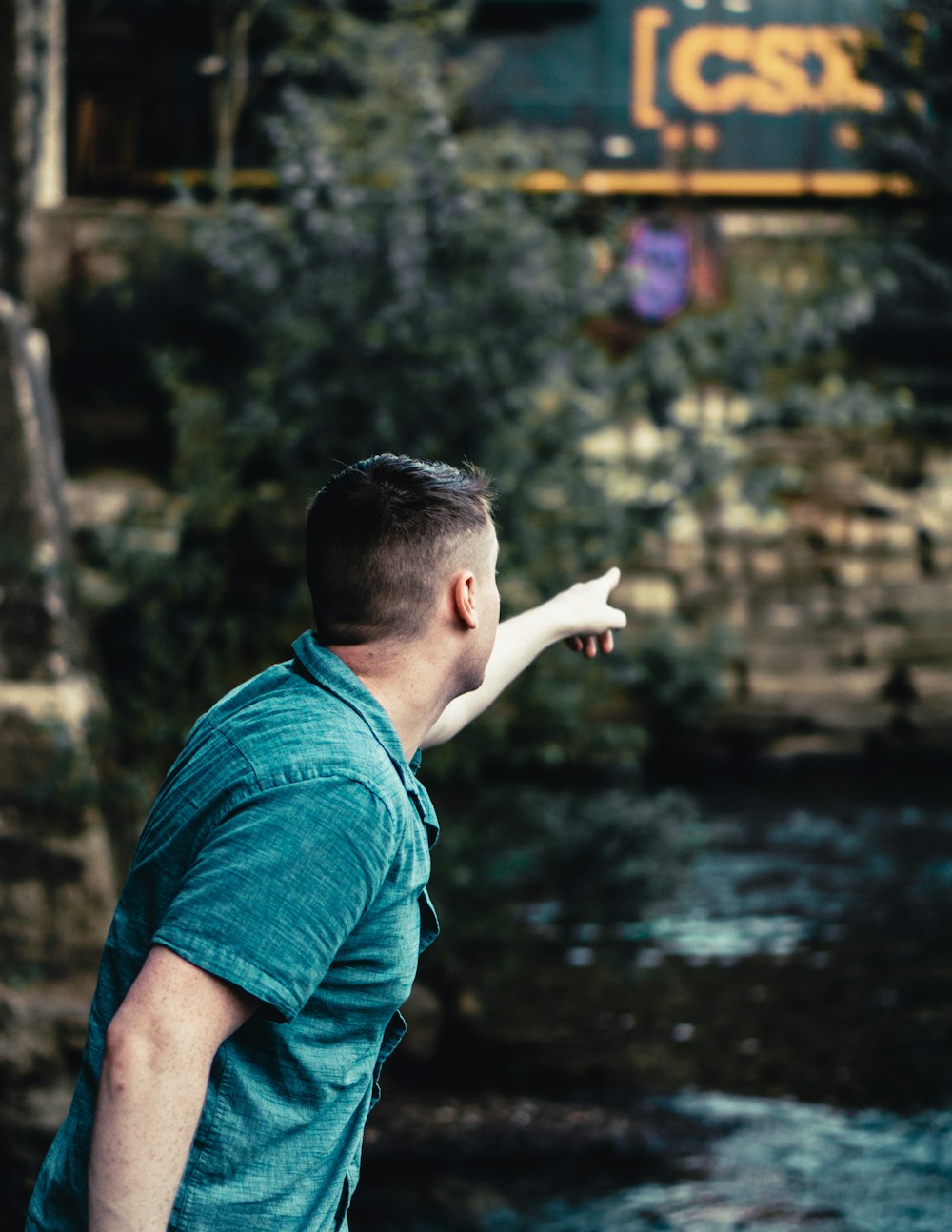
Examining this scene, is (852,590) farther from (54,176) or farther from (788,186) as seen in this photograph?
(54,176)

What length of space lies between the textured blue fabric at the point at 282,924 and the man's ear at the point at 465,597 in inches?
5.6

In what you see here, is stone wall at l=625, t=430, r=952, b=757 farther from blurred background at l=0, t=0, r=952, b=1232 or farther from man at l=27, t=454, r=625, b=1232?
man at l=27, t=454, r=625, b=1232

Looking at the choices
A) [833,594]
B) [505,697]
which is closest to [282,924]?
[505,697]

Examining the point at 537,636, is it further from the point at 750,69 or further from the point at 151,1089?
the point at 750,69

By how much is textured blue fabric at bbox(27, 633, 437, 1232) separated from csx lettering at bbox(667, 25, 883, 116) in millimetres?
12878

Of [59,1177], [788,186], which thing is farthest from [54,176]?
[59,1177]

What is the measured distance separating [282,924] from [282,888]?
0.03 meters

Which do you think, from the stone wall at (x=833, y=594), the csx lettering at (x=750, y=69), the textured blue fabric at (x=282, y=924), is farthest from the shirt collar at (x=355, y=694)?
the csx lettering at (x=750, y=69)

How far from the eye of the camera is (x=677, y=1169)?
484 centimetres

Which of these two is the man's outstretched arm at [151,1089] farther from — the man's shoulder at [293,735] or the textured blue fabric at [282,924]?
the man's shoulder at [293,735]

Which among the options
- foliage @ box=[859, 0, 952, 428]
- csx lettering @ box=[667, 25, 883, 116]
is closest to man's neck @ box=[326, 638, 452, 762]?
foliage @ box=[859, 0, 952, 428]

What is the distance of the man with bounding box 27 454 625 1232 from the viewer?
1328 millimetres

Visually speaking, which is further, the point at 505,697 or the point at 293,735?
the point at 505,697

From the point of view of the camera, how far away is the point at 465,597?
162cm
